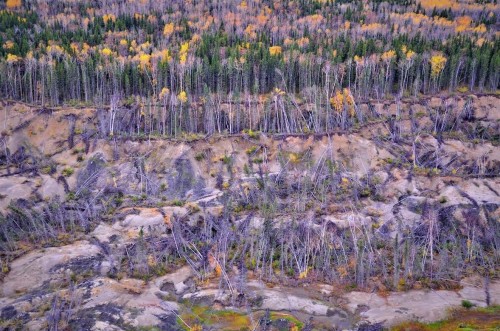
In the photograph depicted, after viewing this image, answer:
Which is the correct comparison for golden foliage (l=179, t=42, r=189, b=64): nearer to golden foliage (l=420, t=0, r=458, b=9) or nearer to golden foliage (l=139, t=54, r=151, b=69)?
golden foliage (l=139, t=54, r=151, b=69)

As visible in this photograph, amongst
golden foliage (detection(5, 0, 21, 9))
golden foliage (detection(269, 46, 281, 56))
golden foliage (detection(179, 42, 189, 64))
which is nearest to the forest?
golden foliage (detection(179, 42, 189, 64))

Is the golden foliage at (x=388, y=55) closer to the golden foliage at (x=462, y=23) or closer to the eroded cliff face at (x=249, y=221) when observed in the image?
the eroded cliff face at (x=249, y=221)

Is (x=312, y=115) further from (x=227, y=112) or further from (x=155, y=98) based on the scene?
(x=155, y=98)

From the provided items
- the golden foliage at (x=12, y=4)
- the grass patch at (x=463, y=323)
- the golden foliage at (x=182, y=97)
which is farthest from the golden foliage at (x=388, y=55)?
the golden foliage at (x=12, y=4)

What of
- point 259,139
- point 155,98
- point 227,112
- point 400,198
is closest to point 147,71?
point 155,98

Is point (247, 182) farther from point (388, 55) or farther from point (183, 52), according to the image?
point (388, 55)
